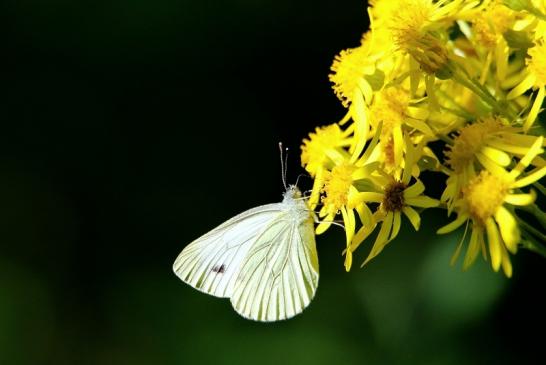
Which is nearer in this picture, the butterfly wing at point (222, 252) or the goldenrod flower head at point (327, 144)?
the goldenrod flower head at point (327, 144)

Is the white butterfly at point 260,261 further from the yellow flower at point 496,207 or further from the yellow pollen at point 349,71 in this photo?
the yellow flower at point 496,207

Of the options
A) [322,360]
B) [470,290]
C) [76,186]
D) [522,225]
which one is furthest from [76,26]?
[522,225]

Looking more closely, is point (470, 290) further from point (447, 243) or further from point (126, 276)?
point (126, 276)

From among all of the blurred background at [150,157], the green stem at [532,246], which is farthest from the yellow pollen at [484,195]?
the blurred background at [150,157]

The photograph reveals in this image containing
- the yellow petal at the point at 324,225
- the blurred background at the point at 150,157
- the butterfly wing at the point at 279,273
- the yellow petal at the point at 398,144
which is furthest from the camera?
Answer: the blurred background at the point at 150,157

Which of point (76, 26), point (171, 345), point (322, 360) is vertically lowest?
point (322, 360)

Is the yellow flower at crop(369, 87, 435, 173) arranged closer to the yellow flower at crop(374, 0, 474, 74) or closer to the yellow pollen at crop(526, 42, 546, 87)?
the yellow flower at crop(374, 0, 474, 74)
